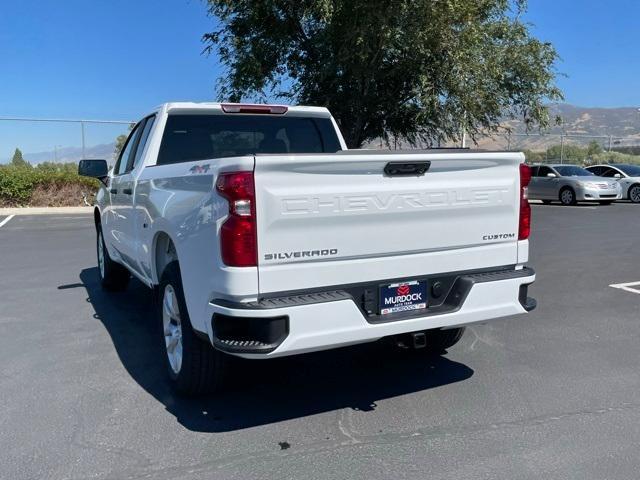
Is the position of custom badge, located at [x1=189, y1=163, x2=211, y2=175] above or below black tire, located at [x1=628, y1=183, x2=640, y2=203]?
above

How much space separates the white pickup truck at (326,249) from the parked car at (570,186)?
18977mm

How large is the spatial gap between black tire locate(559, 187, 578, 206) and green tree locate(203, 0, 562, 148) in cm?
373

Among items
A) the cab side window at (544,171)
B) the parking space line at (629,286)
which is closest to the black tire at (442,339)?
the parking space line at (629,286)

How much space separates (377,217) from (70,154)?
20842mm

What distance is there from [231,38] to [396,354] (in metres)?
14.5

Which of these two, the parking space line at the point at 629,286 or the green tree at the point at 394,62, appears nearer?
the parking space line at the point at 629,286

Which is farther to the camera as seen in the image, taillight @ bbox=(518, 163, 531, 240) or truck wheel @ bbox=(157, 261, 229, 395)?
taillight @ bbox=(518, 163, 531, 240)

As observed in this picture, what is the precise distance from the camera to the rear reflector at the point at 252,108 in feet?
17.2

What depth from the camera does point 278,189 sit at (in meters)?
3.26

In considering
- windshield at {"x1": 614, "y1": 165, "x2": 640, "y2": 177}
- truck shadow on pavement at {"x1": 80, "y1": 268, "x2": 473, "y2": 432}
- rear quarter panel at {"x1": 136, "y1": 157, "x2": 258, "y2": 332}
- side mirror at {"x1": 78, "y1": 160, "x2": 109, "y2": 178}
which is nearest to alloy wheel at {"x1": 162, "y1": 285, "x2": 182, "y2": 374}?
truck shadow on pavement at {"x1": 80, "y1": 268, "x2": 473, "y2": 432}

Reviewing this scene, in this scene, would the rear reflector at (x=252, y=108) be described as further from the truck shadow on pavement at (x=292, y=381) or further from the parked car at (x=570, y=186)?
the parked car at (x=570, y=186)

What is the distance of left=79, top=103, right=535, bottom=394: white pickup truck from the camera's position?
3.26 m

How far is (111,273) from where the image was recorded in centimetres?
710

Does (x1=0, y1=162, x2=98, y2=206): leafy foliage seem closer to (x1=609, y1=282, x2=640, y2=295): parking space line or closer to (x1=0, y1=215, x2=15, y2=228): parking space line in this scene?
(x1=0, y1=215, x2=15, y2=228): parking space line
